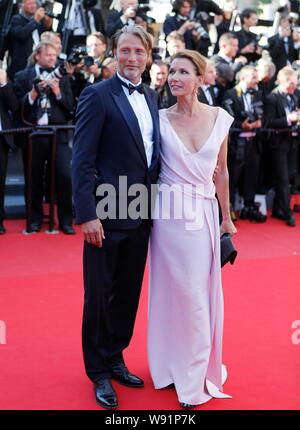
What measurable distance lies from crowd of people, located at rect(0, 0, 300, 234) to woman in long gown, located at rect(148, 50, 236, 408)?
3291 mm

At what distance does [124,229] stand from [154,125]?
0.49 meters

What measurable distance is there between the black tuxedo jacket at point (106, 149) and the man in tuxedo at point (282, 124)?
4534 millimetres

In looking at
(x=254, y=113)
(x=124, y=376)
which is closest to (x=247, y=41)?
(x=254, y=113)

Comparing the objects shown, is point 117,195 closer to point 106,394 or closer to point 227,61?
point 106,394

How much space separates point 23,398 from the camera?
10.5 ft

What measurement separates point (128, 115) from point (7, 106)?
3698 mm

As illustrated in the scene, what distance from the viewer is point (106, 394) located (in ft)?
10.4

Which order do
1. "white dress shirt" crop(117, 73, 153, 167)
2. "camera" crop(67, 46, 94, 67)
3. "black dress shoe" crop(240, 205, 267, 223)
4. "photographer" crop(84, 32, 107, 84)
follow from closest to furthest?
"white dress shirt" crop(117, 73, 153, 167) < "camera" crop(67, 46, 94, 67) < "photographer" crop(84, 32, 107, 84) < "black dress shoe" crop(240, 205, 267, 223)

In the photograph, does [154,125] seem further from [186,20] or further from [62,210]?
[186,20]

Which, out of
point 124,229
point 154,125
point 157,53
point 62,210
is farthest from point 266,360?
point 157,53

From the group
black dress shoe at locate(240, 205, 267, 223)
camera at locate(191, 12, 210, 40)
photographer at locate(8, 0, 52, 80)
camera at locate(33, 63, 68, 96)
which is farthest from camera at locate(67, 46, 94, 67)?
camera at locate(191, 12, 210, 40)

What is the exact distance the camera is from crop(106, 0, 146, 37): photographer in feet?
26.7

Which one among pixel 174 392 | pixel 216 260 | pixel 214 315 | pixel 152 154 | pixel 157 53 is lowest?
pixel 174 392

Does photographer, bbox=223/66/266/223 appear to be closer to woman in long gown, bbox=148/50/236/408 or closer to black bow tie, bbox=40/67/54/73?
black bow tie, bbox=40/67/54/73
